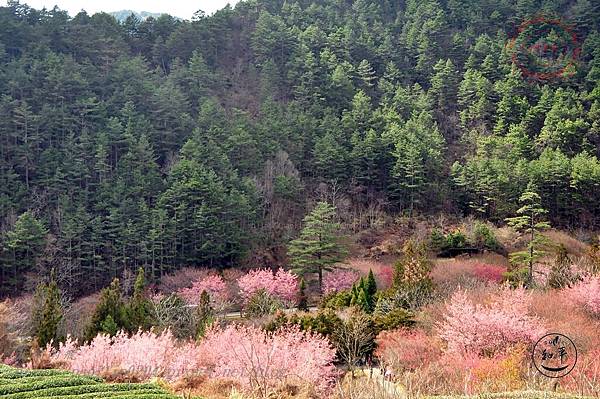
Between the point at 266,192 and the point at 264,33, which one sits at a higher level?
the point at 264,33

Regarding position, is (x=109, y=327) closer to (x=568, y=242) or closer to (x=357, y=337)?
(x=357, y=337)

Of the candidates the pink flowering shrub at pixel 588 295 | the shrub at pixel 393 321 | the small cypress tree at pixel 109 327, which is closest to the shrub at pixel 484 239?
the pink flowering shrub at pixel 588 295

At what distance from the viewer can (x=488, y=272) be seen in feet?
73.4

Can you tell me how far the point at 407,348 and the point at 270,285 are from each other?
1023cm

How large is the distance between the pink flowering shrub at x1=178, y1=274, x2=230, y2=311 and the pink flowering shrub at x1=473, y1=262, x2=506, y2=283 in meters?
10.5

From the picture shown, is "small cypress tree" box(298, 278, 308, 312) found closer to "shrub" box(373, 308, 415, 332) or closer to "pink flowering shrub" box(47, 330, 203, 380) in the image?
"shrub" box(373, 308, 415, 332)

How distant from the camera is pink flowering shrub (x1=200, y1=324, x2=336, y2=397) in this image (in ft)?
35.9

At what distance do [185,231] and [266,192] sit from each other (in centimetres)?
542

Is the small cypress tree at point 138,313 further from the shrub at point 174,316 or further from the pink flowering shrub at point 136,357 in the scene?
the pink flowering shrub at point 136,357

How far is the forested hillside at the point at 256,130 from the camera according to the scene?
1017 inches

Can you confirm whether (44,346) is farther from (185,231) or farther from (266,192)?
(266,192)

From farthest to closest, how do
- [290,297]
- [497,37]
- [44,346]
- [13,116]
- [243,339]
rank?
[497,37], [13,116], [290,297], [44,346], [243,339]

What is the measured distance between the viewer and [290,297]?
74.2 ft

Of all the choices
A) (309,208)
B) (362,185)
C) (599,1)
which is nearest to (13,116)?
(309,208)
